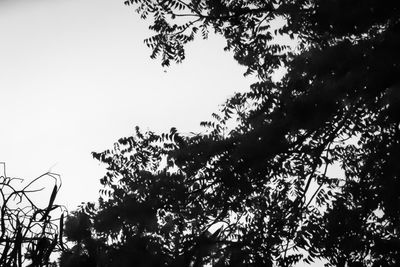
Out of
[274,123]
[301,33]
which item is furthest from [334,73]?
[301,33]

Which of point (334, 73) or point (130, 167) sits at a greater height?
point (130, 167)

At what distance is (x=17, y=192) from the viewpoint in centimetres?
95

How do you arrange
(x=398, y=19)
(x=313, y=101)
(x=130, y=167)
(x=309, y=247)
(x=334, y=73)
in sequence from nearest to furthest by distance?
(x=313, y=101), (x=334, y=73), (x=309, y=247), (x=398, y=19), (x=130, y=167)

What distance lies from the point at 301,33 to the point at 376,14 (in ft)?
7.59

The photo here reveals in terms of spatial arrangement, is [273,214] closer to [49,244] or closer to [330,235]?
[330,235]

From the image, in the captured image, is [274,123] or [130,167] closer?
[274,123]

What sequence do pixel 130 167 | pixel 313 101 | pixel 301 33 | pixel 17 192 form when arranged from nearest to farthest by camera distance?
pixel 17 192 → pixel 313 101 → pixel 301 33 → pixel 130 167

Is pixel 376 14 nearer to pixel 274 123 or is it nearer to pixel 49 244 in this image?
pixel 274 123

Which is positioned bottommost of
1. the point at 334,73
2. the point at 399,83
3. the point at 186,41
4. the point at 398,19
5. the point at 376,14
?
the point at 399,83

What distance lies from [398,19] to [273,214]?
2492 millimetres

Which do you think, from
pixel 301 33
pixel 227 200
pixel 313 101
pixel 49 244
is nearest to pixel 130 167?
pixel 227 200

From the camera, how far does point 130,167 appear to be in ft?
20.3

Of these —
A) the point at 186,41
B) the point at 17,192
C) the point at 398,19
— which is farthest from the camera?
the point at 186,41

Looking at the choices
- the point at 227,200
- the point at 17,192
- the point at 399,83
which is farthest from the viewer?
the point at 227,200
